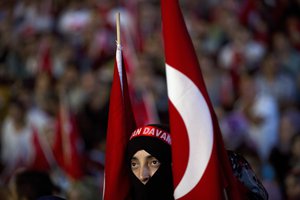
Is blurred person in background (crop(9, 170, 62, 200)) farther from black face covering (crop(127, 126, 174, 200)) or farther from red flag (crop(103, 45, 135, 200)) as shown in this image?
black face covering (crop(127, 126, 174, 200))

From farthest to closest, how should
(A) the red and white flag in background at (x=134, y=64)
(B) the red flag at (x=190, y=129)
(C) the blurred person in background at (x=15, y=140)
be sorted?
(C) the blurred person in background at (x=15, y=140)
(A) the red and white flag in background at (x=134, y=64)
(B) the red flag at (x=190, y=129)

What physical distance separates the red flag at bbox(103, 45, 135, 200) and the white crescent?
59cm

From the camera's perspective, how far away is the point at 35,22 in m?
14.5

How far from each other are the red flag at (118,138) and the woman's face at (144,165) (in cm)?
14

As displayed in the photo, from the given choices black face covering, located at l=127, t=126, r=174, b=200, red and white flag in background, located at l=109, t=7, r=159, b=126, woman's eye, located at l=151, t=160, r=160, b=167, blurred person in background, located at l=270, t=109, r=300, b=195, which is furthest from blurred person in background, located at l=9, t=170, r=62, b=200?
blurred person in background, located at l=270, t=109, r=300, b=195

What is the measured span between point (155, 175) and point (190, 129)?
0.42m

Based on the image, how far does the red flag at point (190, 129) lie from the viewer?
15.3ft

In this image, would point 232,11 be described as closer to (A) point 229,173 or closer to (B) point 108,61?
(B) point 108,61

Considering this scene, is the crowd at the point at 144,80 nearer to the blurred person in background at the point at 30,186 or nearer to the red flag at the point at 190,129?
the blurred person in background at the point at 30,186

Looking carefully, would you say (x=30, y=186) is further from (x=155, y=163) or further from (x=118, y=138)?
(x=155, y=163)

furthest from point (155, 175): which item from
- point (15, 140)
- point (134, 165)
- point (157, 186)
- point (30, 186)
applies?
point (15, 140)

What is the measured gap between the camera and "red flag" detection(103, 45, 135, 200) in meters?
5.17

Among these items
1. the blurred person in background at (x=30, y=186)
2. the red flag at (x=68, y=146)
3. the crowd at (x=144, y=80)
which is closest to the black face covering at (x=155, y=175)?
the blurred person in background at (x=30, y=186)

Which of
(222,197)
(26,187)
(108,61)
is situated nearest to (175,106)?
(222,197)
